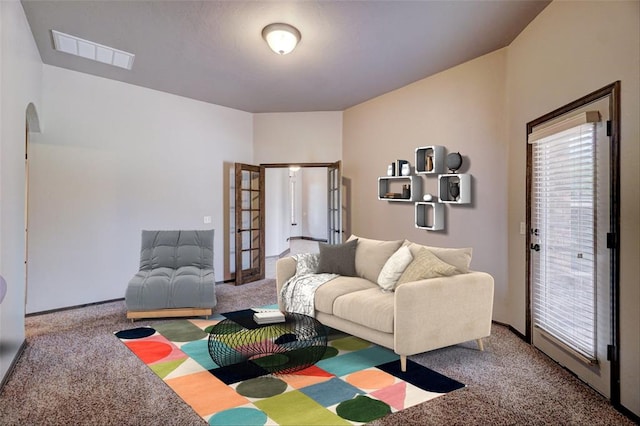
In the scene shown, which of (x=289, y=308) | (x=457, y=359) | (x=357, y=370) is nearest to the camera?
(x=357, y=370)

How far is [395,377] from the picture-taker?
2.87 m

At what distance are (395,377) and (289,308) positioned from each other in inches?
56.7

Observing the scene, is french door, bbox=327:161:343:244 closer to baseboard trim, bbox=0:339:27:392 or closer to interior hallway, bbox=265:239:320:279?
interior hallway, bbox=265:239:320:279

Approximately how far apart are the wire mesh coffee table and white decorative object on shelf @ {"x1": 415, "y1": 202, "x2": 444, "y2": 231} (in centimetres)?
221

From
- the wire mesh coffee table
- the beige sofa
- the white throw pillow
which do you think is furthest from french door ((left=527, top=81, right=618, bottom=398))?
the wire mesh coffee table

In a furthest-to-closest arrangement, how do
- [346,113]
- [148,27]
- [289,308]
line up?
[346,113], [289,308], [148,27]

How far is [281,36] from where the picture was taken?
3555 mm

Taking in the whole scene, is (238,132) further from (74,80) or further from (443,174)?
(443,174)

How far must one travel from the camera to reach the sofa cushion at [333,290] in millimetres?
3617

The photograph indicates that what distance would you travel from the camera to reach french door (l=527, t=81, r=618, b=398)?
2580 mm

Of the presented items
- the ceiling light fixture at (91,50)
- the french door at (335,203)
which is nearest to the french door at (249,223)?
the french door at (335,203)

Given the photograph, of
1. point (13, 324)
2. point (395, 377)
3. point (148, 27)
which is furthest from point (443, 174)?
point (13, 324)

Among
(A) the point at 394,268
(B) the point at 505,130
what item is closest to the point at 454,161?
(B) the point at 505,130

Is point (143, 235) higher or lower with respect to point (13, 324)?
higher
